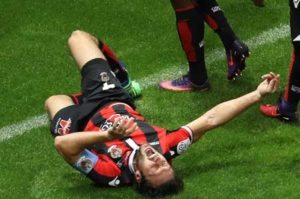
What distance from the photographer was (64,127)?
197 inches

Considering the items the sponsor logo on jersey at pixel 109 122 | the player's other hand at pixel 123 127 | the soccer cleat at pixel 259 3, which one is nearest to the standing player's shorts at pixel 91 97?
the sponsor logo on jersey at pixel 109 122

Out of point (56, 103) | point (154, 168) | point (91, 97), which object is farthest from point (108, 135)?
point (56, 103)

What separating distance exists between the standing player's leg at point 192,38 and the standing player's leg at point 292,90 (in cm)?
57

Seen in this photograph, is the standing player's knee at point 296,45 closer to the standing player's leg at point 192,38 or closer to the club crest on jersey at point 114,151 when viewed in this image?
the standing player's leg at point 192,38

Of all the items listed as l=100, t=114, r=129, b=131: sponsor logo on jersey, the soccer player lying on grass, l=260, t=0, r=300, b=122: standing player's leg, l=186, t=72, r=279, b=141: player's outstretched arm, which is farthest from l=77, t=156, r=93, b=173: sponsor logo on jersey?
l=260, t=0, r=300, b=122: standing player's leg

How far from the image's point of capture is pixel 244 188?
452 cm

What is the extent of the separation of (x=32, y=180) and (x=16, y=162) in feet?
0.89

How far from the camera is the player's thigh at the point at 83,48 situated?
5344 millimetres

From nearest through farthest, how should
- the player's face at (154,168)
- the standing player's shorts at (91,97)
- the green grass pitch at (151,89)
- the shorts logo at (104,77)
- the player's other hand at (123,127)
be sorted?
the player's other hand at (123,127), the player's face at (154,168), the green grass pitch at (151,89), the standing player's shorts at (91,97), the shorts logo at (104,77)

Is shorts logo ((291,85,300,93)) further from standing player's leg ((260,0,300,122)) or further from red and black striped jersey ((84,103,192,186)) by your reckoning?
red and black striped jersey ((84,103,192,186))

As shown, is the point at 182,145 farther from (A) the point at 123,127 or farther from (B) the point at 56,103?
(B) the point at 56,103

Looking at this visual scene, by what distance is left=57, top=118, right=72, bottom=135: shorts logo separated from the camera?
4.97 metres

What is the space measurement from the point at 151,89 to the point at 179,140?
135 centimetres

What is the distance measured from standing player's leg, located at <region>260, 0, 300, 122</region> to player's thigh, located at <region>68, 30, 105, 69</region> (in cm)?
132
